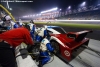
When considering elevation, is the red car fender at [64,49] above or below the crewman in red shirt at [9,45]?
below

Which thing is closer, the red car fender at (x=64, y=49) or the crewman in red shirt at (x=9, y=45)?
the crewman in red shirt at (x=9, y=45)

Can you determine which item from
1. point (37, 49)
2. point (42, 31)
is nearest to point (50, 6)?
point (42, 31)

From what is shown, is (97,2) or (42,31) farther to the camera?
(97,2)

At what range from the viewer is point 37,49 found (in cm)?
250

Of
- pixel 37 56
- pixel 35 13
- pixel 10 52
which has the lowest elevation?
pixel 37 56

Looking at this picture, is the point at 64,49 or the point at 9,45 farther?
the point at 64,49

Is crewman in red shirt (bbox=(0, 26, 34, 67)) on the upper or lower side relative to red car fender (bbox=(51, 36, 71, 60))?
upper

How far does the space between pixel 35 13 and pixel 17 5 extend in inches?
110

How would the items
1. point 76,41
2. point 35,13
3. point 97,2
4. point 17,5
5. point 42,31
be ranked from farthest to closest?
point 35,13 < point 17,5 < point 97,2 < point 42,31 < point 76,41

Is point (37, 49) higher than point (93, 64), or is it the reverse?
point (37, 49)

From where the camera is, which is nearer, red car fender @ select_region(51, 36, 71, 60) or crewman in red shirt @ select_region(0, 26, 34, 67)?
crewman in red shirt @ select_region(0, 26, 34, 67)

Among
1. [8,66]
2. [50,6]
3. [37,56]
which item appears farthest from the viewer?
[50,6]

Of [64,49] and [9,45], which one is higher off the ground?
[9,45]

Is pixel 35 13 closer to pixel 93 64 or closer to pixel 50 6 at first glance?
pixel 50 6
